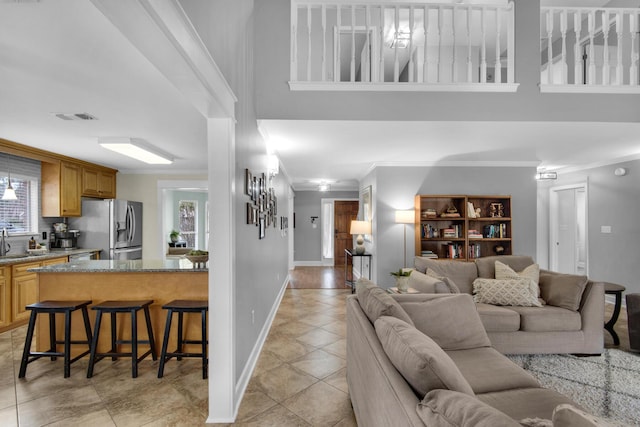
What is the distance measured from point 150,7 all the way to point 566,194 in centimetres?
726

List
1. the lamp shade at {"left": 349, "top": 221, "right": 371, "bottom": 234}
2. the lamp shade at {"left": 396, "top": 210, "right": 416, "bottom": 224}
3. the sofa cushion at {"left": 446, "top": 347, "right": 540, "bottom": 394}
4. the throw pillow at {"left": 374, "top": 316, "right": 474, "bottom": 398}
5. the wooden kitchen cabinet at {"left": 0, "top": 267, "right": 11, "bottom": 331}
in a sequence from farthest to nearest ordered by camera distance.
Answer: the lamp shade at {"left": 349, "top": 221, "right": 371, "bottom": 234}
the lamp shade at {"left": 396, "top": 210, "right": 416, "bottom": 224}
the wooden kitchen cabinet at {"left": 0, "top": 267, "right": 11, "bottom": 331}
the sofa cushion at {"left": 446, "top": 347, "right": 540, "bottom": 394}
the throw pillow at {"left": 374, "top": 316, "right": 474, "bottom": 398}

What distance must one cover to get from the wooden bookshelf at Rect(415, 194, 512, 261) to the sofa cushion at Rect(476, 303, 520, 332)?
199cm

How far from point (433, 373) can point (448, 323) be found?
1.12 metres

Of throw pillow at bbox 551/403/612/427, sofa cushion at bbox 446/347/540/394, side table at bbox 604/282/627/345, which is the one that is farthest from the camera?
side table at bbox 604/282/627/345

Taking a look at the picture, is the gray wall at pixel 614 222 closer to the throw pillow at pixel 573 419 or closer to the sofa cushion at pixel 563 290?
the sofa cushion at pixel 563 290

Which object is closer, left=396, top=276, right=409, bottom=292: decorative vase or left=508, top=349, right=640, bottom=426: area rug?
left=508, top=349, right=640, bottom=426: area rug

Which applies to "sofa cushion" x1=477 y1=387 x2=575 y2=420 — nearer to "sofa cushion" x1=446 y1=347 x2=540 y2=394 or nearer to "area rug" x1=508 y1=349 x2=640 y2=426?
"sofa cushion" x1=446 y1=347 x2=540 y2=394

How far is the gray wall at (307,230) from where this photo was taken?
8.89 meters

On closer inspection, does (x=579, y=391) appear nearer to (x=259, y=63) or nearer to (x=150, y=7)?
(x=150, y=7)

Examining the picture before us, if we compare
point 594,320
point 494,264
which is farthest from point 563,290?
point 494,264

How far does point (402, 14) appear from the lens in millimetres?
4008

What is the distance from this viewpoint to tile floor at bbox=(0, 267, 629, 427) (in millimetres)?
2086

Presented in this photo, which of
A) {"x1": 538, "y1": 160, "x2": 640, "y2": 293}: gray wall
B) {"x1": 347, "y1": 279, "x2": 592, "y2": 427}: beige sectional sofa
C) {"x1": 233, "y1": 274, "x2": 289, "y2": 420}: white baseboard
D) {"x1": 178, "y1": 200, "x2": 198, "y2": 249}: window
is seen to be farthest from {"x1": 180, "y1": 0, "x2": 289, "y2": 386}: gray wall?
{"x1": 178, "y1": 200, "x2": 198, "y2": 249}: window

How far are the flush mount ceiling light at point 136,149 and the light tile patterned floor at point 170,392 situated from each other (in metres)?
2.31
